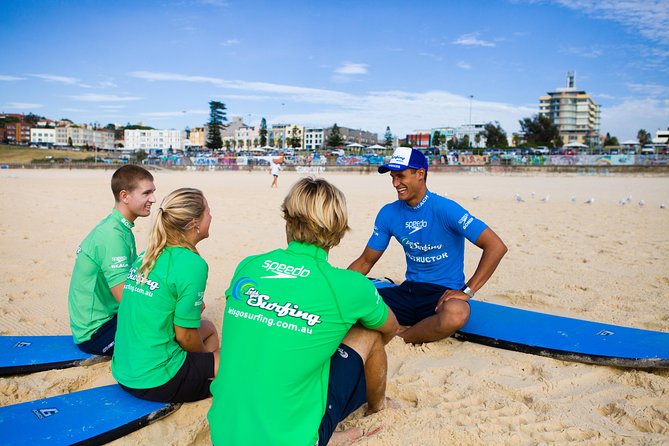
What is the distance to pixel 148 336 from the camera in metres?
2.32

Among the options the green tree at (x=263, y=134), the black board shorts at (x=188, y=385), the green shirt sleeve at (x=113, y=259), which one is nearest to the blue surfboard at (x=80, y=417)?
the black board shorts at (x=188, y=385)

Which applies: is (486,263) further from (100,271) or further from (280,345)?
(100,271)

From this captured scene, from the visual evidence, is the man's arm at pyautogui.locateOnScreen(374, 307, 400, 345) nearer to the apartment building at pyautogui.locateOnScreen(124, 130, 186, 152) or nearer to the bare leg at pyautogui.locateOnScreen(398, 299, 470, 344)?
the bare leg at pyautogui.locateOnScreen(398, 299, 470, 344)

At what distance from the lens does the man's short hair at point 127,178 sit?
3135mm

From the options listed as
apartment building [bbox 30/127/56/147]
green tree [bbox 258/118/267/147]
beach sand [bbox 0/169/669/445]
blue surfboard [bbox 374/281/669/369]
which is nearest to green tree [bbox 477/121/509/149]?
green tree [bbox 258/118/267/147]

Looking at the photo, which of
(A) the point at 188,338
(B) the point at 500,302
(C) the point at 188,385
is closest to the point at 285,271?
(A) the point at 188,338

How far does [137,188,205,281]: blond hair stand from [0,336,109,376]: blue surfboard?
129 centimetres

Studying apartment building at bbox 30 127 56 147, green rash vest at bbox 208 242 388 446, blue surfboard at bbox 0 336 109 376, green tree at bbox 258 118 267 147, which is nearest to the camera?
green rash vest at bbox 208 242 388 446

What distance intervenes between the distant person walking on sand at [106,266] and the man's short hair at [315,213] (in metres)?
1.50

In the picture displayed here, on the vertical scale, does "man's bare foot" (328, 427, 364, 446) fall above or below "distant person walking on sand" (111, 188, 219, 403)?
below

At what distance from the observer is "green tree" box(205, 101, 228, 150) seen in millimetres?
84188

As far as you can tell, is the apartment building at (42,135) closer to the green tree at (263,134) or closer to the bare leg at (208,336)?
the green tree at (263,134)

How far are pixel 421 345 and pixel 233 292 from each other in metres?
2.07

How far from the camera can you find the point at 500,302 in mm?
4684
